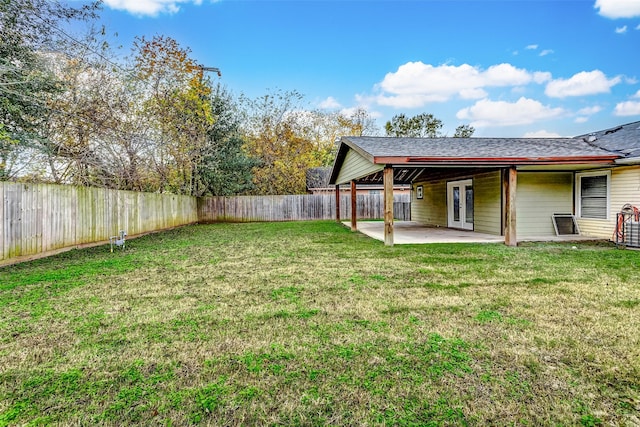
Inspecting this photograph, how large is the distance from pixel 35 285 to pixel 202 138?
12.7m

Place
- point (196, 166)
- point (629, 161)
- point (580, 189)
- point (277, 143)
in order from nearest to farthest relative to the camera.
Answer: point (629, 161), point (580, 189), point (196, 166), point (277, 143)

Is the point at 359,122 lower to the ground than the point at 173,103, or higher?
higher

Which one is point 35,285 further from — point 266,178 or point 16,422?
point 266,178

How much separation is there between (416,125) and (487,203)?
1881 centimetres

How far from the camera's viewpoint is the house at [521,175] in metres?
7.68

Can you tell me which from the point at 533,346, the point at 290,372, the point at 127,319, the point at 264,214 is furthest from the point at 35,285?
the point at 264,214

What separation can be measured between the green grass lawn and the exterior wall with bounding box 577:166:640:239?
3732 mm

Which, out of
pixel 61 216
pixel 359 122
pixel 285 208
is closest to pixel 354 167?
pixel 61 216

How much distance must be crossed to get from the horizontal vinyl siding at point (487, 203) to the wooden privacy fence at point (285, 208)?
702 cm

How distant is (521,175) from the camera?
9469 mm

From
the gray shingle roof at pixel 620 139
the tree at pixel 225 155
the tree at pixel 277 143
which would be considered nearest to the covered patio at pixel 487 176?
the gray shingle roof at pixel 620 139

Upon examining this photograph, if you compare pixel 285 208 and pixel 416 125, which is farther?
pixel 416 125

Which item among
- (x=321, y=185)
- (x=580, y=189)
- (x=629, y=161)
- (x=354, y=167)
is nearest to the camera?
(x=629, y=161)

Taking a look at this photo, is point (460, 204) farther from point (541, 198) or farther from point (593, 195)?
point (593, 195)
